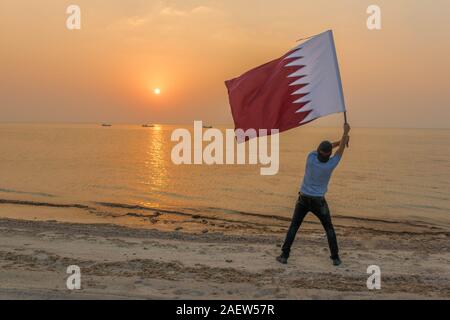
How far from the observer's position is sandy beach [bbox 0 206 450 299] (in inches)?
262

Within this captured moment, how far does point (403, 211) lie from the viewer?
19141 millimetres

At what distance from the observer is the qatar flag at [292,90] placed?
25.6 feet

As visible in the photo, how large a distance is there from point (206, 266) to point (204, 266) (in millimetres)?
38

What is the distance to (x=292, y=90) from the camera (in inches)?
314

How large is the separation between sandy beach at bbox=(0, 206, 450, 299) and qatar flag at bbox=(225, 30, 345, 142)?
2.75 meters

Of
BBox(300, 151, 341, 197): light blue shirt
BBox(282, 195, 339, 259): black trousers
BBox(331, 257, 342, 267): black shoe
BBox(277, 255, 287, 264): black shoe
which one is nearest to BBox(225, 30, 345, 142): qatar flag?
BBox(300, 151, 341, 197): light blue shirt

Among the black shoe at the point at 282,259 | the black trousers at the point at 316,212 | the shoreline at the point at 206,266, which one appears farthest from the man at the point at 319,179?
the shoreline at the point at 206,266

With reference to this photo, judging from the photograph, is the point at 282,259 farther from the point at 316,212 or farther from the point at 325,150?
the point at 325,150

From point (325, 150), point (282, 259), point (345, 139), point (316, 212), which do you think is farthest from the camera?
point (282, 259)

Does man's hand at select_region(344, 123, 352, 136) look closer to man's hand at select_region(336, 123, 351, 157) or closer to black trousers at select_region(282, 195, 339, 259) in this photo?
man's hand at select_region(336, 123, 351, 157)

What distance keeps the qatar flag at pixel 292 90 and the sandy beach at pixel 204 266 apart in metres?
2.75

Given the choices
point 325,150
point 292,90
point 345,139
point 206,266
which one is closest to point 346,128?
point 345,139

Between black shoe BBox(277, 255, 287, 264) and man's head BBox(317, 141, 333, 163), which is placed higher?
man's head BBox(317, 141, 333, 163)
